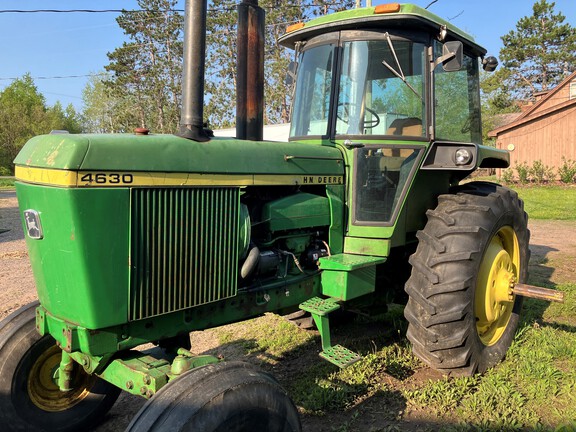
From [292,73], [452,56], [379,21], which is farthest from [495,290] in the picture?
[292,73]

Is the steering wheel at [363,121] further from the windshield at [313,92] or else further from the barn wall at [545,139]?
the barn wall at [545,139]

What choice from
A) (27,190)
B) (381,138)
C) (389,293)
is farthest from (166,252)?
(389,293)

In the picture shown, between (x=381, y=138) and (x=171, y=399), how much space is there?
7.11 feet

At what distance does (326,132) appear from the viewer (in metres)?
3.39

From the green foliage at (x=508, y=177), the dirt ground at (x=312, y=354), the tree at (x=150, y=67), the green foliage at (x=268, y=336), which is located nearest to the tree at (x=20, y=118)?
the tree at (x=150, y=67)

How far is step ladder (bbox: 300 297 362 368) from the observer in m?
2.84

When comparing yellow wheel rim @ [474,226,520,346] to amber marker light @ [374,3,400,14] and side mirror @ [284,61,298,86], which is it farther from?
side mirror @ [284,61,298,86]

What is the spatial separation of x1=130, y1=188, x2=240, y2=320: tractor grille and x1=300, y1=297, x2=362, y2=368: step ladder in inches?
25.1

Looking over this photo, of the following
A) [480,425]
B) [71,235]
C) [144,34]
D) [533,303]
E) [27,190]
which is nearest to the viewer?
[71,235]

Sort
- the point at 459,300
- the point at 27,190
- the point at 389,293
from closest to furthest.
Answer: the point at 27,190
the point at 459,300
the point at 389,293

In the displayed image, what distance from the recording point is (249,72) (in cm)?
323

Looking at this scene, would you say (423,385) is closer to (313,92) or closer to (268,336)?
(268,336)

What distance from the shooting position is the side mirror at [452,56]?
319 centimetres

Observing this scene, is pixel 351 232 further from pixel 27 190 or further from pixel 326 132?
pixel 27 190
